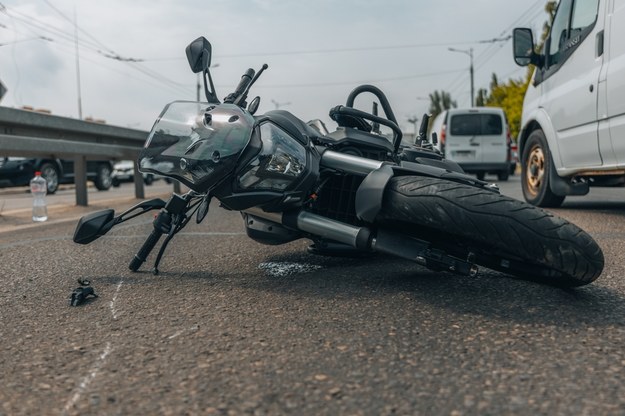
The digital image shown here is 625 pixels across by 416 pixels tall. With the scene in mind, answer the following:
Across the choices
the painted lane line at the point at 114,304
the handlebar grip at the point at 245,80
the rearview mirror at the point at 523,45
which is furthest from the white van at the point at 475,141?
the painted lane line at the point at 114,304

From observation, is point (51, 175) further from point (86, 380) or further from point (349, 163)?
point (86, 380)

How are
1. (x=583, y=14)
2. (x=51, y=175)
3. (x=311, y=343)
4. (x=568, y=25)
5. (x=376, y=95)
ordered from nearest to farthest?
1. (x=311, y=343)
2. (x=376, y=95)
3. (x=583, y=14)
4. (x=568, y=25)
5. (x=51, y=175)

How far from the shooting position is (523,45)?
655 centimetres

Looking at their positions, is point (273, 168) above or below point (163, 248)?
above

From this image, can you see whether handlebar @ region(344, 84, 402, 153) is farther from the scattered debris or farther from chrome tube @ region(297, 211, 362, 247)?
the scattered debris

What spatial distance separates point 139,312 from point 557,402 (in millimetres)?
1680

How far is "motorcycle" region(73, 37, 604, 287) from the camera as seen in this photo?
8.25 feet

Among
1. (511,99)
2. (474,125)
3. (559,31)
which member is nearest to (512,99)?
(511,99)

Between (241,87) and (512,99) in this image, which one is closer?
(241,87)

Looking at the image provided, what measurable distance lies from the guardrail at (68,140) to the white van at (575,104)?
17.9 feet

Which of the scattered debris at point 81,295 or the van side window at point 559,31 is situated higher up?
the van side window at point 559,31

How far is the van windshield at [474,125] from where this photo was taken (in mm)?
17281

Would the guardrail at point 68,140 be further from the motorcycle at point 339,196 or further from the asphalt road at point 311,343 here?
the motorcycle at point 339,196

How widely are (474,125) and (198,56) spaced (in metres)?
14.9
